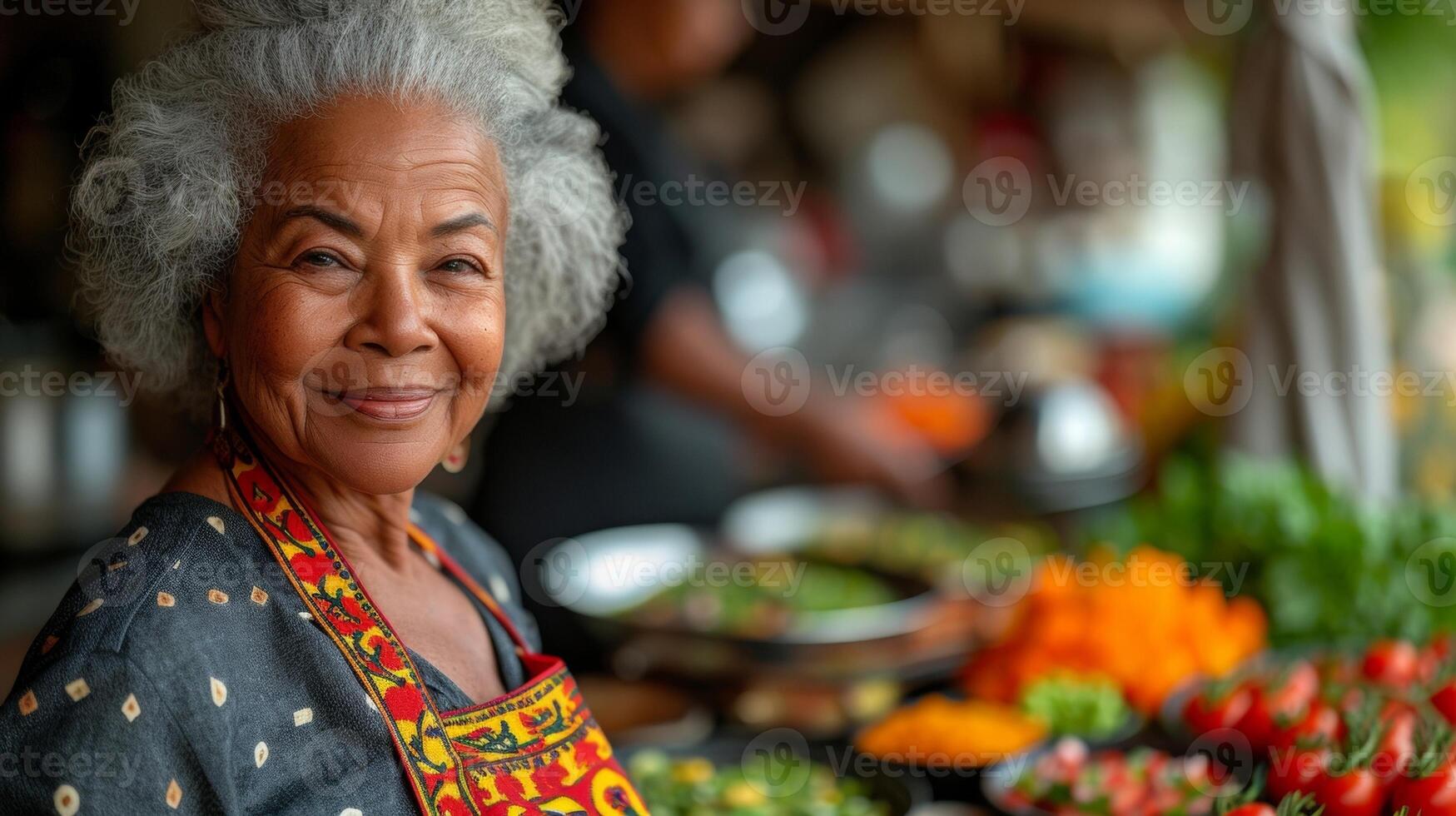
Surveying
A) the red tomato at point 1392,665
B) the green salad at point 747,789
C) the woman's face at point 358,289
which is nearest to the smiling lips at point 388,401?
the woman's face at point 358,289

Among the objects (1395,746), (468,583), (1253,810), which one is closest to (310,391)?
(468,583)

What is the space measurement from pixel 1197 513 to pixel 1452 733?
4.58ft

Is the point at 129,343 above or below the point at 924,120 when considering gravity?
below

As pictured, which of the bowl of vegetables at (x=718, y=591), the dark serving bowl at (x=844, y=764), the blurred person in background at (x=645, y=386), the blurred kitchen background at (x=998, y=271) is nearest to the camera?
the dark serving bowl at (x=844, y=764)

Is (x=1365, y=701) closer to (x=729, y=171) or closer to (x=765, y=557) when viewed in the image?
(x=765, y=557)

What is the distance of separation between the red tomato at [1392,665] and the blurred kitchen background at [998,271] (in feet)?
1.37

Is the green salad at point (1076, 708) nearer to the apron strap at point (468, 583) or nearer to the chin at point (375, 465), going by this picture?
the apron strap at point (468, 583)

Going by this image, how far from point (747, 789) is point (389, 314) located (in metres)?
1.11

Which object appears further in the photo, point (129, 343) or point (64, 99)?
point (64, 99)

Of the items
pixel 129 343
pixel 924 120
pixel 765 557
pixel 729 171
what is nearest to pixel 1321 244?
pixel 765 557

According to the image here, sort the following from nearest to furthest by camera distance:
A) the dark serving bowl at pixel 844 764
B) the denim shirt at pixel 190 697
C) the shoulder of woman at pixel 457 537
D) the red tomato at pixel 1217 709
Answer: the denim shirt at pixel 190 697 → the shoulder of woman at pixel 457 537 → the dark serving bowl at pixel 844 764 → the red tomato at pixel 1217 709

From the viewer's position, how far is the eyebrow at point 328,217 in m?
1.21

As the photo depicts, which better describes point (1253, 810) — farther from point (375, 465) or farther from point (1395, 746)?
point (375, 465)

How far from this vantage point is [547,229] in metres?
1.65
